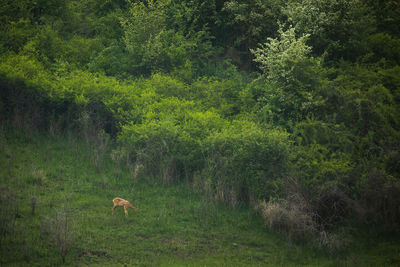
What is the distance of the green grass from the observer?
37.3ft

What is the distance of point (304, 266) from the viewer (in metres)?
11.9

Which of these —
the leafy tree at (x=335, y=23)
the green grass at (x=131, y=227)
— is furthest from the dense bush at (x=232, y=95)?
the green grass at (x=131, y=227)

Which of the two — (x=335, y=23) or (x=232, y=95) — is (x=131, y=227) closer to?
(x=232, y=95)

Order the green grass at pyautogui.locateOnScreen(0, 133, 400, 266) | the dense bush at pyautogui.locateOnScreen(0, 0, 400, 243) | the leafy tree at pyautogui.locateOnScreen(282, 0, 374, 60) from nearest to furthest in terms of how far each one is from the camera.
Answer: the green grass at pyautogui.locateOnScreen(0, 133, 400, 266) → the dense bush at pyautogui.locateOnScreen(0, 0, 400, 243) → the leafy tree at pyautogui.locateOnScreen(282, 0, 374, 60)

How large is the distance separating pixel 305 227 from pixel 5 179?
1117 cm

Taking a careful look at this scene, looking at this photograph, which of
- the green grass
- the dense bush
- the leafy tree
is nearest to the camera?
the green grass

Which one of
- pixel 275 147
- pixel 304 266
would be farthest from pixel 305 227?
pixel 275 147

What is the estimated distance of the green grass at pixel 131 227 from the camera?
37.3 feet

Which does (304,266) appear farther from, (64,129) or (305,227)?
(64,129)

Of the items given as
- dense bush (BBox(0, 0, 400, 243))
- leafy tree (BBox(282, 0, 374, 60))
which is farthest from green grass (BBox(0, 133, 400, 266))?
leafy tree (BBox(282, 0, 374, 60))

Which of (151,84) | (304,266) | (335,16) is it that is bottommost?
(304,266)

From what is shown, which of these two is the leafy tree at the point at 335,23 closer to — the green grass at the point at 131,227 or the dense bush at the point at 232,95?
the dense bush at the point at 232,95

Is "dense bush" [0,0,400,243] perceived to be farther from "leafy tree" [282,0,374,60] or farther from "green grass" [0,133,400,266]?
"green grass" [0,133,400,266]

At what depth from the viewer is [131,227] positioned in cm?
1320
